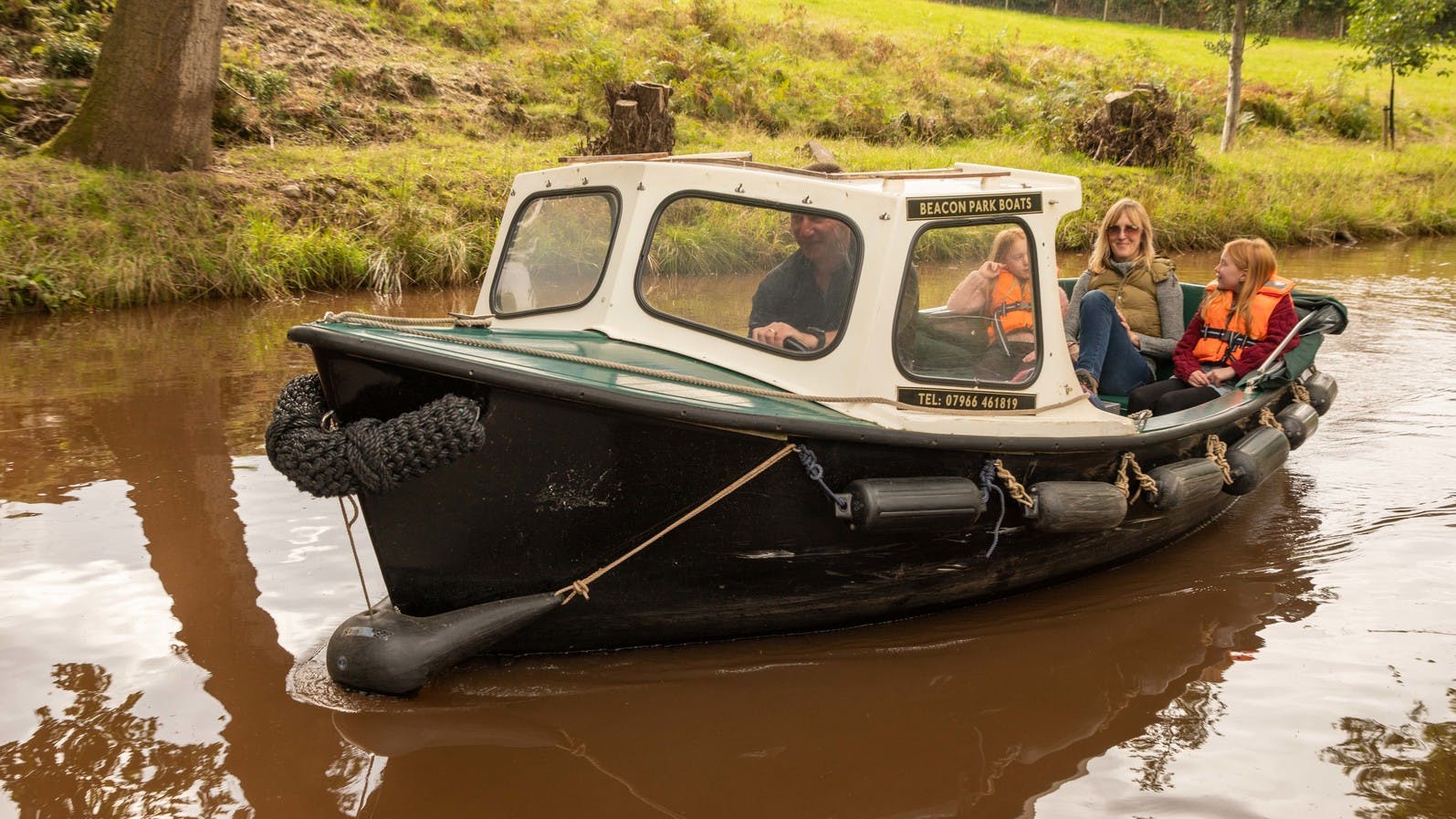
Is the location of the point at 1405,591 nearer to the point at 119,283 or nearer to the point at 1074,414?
the point at 1074,414

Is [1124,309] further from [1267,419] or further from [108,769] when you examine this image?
[108,769]

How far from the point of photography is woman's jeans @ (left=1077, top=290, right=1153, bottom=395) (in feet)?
20.9

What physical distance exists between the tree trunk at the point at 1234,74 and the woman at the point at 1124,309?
15347 mm

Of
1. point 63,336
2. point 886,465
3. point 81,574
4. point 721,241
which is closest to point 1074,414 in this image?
point 886,465

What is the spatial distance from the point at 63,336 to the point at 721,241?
7052 mm

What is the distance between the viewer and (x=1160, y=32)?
126ft

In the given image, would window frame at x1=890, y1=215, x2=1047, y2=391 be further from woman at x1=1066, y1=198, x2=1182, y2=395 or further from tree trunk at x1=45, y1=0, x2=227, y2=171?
tree trunk at x1=45, y1=0, x2=227, y2=171

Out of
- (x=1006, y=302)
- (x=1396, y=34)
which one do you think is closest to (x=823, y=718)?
(x=1006, y=302)

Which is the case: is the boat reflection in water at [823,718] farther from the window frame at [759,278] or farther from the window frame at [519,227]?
the window frame at [519,227]

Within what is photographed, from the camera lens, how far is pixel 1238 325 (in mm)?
→ 6719

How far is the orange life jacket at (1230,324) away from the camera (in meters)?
6.68

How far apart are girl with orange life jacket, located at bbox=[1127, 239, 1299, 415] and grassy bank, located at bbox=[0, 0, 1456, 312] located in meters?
2.49

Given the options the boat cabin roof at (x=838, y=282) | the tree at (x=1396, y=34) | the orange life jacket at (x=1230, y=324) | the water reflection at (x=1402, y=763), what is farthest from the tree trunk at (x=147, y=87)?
the tree at (x=1396, y=34)

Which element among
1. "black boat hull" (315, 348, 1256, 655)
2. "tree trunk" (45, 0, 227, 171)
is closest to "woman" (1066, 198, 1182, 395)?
"black boat hull" (315, 348, 1256, 655)
